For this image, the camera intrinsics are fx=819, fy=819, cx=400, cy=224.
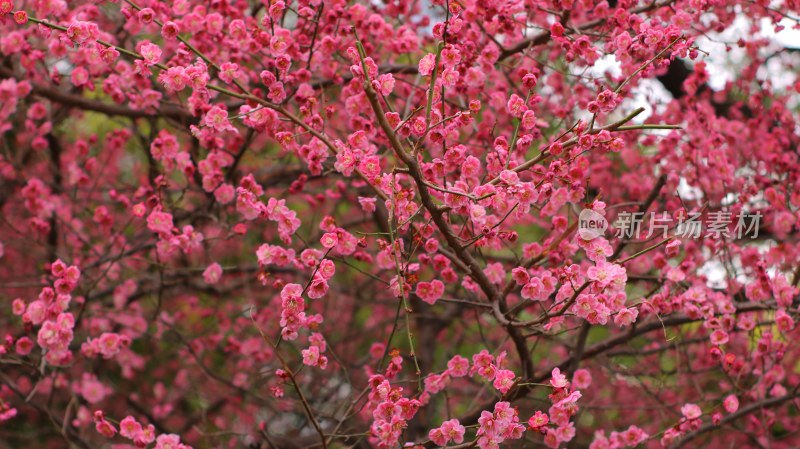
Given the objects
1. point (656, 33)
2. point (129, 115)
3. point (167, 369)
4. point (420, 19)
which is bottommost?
point (167, 369)

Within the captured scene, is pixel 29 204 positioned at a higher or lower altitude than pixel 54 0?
lower

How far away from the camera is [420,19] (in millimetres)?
4832

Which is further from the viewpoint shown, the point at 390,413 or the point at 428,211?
the point at 390,413

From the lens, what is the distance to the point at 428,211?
9.11 feet

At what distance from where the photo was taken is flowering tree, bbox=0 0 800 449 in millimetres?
2984

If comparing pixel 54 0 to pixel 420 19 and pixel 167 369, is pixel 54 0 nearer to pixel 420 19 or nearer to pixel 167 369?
pixel 420 19

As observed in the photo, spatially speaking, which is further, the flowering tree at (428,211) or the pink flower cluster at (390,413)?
the flowering tree at (428,211)

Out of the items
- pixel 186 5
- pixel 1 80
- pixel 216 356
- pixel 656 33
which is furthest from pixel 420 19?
pixel 216 356

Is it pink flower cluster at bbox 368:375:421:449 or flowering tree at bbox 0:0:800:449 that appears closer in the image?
pink flower cluster at bbox 368:375:421:449

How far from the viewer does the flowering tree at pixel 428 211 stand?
2.98 m

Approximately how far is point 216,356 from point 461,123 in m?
4.30

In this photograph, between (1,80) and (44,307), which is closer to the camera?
(44,307)

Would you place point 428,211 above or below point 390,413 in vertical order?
above

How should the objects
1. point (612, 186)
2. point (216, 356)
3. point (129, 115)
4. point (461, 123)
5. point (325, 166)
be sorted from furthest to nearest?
point (216, 356), point (612, 186), point (129, 115), point (325, 166), point (461, 123)
